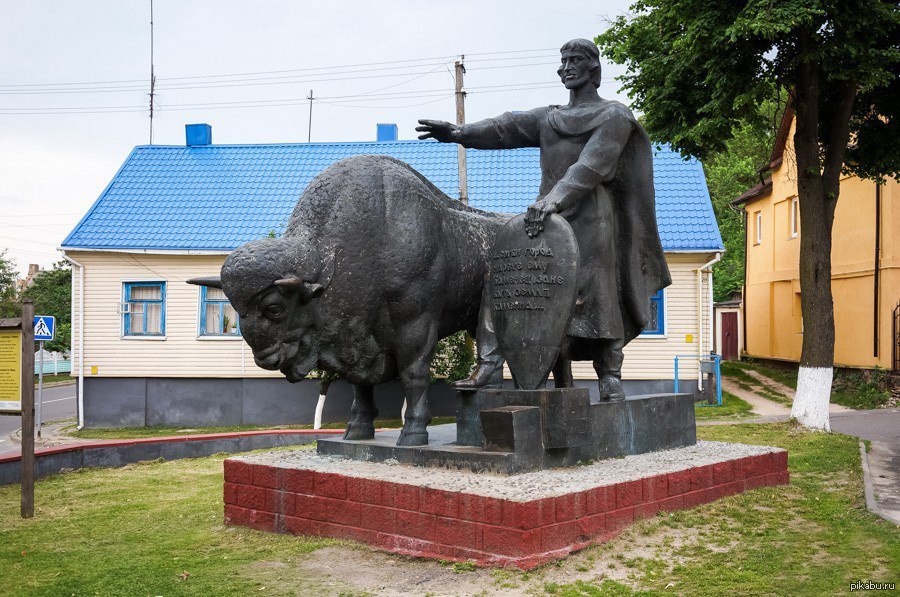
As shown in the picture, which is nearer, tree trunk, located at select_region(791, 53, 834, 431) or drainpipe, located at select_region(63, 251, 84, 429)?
tree trunk, located at select_region(791, 53, 834, 431)

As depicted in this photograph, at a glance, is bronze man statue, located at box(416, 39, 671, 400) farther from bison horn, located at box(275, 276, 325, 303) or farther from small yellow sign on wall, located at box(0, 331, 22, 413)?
small yellow sign on wall, located at box(0, 331, 22, 413)

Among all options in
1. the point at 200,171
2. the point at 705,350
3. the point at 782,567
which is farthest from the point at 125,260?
the point at 782,567

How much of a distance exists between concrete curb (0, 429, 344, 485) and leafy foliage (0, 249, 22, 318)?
110 ft

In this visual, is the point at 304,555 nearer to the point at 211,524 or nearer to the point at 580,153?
the point at 211,524

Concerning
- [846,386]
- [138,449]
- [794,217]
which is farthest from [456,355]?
[794,217]

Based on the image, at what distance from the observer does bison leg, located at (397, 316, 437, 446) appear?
6.84m

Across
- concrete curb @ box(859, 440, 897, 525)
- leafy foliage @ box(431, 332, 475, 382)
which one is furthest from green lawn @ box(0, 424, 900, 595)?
leafy foliage @ box(431, 332, 475, 382)

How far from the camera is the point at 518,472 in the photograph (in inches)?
240

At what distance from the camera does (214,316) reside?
21141 millimetres

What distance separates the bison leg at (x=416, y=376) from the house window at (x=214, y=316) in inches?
583

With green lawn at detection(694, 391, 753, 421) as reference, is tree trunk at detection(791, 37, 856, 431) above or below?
above

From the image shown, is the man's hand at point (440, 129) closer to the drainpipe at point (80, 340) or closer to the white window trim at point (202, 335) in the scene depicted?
the white window trim at point (202, 335)

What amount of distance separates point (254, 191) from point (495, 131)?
1556 centimetres

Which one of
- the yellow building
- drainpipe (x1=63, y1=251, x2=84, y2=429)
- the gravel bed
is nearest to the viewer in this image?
the gravel bed
